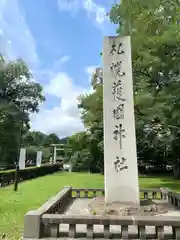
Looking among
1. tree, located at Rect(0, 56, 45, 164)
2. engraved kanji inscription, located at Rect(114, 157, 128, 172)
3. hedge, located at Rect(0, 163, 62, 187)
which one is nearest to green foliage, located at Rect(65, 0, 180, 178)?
engraved kanji inscription, located at Rect(114, 157, 128, 172)

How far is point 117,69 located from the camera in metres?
7.26

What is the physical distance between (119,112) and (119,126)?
1.27 ft

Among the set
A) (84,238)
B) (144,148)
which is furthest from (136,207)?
(144,148)

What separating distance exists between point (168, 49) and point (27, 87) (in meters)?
21.4

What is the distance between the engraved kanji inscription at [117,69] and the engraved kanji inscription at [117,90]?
0.21m

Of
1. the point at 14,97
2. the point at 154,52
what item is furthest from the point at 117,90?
the point at 14,97

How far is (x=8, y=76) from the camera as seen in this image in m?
28.6

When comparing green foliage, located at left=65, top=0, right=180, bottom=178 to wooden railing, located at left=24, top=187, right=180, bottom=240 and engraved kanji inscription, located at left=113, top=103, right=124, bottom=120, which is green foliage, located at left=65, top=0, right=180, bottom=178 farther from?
wooden railing, located at left=24, top=187, right=180, bottom=240

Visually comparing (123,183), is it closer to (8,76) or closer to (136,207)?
(136,207)

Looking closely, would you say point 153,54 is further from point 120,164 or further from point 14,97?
point 14,97

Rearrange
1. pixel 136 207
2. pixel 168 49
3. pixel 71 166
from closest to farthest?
pixel 136 207 → pixel 168 49 → pixel 71 166

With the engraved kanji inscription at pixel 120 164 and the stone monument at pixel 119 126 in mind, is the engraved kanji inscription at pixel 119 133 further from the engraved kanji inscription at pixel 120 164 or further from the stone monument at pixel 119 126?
the engraved kanji inscription at pixel 120 164

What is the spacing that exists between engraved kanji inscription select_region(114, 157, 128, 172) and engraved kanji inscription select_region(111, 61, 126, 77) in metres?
2.31

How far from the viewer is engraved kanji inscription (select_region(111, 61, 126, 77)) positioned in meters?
7.22
